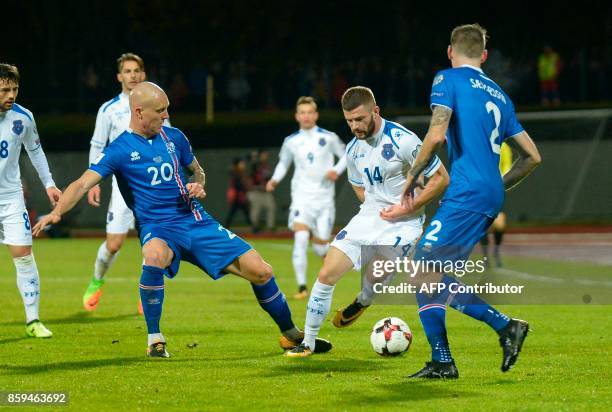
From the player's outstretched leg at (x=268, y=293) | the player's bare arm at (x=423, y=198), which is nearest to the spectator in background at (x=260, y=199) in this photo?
the player's outstretched leg at (x=268, y=293)

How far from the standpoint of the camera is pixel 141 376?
28.8 feet

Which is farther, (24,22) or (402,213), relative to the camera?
(24,22)

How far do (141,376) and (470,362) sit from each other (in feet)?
8.41

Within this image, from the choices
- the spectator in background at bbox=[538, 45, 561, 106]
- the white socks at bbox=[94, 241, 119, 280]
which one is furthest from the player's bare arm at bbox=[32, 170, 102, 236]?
the spectator in background at bbox=[538, 45, 561, 106]

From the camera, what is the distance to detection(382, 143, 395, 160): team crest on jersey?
380 inches

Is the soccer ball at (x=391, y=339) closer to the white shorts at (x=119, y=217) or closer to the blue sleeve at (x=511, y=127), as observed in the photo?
the blue sleeve at (x=511, y=127)

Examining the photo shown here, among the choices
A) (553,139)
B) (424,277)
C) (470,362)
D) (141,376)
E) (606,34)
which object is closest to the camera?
(424,277)

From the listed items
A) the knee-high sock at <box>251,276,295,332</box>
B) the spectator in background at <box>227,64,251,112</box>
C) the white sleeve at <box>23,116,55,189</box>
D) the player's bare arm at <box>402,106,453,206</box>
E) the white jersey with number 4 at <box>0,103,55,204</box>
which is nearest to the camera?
the player's bare arm at <box>402,106,453,206</box>

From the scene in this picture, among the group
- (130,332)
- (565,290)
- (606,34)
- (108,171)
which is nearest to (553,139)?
(606,34)

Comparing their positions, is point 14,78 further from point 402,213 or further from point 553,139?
point 553,139

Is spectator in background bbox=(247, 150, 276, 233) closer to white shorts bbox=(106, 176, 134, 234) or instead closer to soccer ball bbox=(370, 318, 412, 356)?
white shorts bbox=(106, 176, 134, 234)

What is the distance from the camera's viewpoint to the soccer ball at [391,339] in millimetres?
→ 9602

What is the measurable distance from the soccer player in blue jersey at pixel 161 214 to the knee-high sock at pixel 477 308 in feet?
5.82

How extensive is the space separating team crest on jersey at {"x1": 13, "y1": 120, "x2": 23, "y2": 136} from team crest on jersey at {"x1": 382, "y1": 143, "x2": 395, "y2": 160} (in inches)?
138
